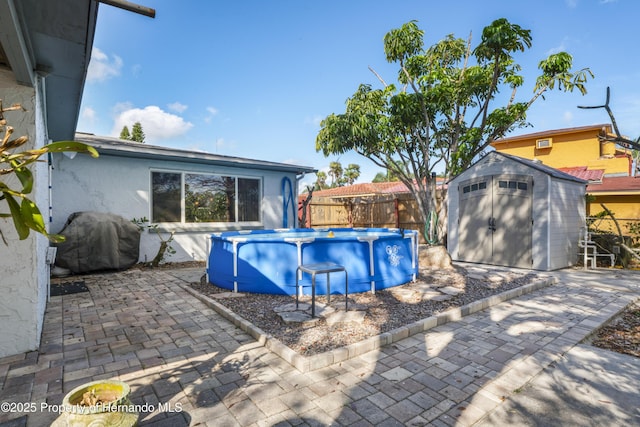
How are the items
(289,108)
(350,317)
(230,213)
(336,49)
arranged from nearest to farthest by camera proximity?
(350,317) → (230,213) → (336,49) → (289,108)

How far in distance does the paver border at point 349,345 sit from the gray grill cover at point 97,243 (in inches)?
137

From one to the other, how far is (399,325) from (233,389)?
2.17 meters

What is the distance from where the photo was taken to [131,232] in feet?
25.7

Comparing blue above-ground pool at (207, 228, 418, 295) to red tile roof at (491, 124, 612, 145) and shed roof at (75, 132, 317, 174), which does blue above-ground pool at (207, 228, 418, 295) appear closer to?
shed roof at (75, 132, 317, 174)

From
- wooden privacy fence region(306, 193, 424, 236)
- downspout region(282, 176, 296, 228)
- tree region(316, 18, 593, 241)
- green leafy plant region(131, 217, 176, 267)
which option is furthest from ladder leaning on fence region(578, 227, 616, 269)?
green leafy plant region(131, 217, 176, 267)

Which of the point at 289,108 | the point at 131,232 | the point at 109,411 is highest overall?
the point at 289,108

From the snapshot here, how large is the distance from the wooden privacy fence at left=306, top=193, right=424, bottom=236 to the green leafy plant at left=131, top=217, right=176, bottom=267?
5.81 m

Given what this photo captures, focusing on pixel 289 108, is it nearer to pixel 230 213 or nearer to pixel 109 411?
pixel 230 213

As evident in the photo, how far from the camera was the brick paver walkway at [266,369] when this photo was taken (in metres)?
2.31

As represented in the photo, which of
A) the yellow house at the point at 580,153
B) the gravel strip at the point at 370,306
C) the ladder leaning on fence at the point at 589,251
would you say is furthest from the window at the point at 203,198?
the yellow house at the point at 580,153

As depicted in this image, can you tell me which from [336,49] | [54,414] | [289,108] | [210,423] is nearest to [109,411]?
[210,423]

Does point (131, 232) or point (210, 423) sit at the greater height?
point (131, 232)

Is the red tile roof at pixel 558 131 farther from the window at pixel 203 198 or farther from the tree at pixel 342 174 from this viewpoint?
the tree at pixel 342 174

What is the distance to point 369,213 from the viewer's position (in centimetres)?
1370
